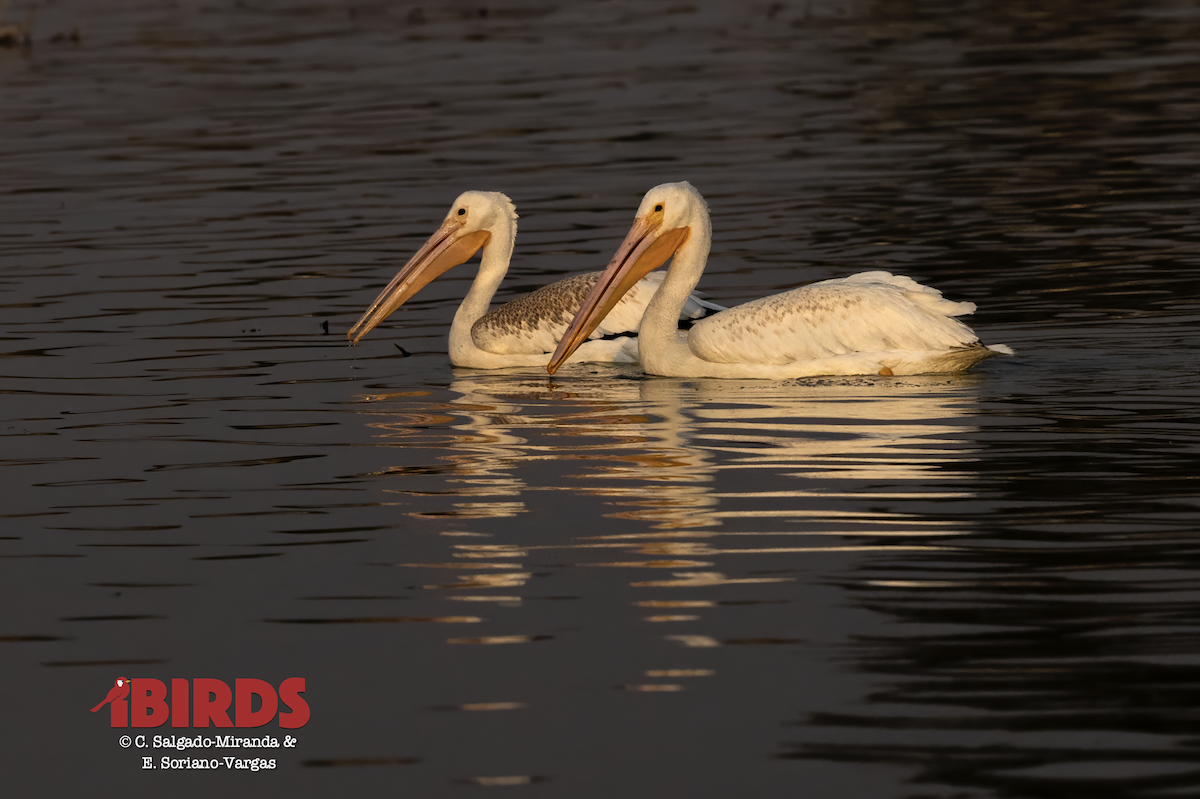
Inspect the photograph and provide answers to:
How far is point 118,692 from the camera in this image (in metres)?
5.55

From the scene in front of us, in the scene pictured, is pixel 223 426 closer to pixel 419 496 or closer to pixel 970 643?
pixel 419 496

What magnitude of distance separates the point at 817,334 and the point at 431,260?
127 inches

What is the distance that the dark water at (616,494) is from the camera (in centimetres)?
511

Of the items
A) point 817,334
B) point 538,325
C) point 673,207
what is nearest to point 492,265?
point 538,325

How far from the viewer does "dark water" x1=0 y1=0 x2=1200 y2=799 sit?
511 centimetres

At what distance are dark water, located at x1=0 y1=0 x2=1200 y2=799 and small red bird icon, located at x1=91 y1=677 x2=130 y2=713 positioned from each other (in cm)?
4

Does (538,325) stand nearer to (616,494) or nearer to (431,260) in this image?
(431,260)

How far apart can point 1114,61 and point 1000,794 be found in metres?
24.1

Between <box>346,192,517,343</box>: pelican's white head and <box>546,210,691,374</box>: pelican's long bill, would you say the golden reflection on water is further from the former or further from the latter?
<box>346,192,517,343</box>: pelican's white head

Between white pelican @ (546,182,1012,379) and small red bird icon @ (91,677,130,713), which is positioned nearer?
small red bird icon @ (91,677,130,713)

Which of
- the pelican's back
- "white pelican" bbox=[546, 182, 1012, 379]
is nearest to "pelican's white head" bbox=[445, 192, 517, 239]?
"white pelican" bbox=[546, 182, 1012, 379]

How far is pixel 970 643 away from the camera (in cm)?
564

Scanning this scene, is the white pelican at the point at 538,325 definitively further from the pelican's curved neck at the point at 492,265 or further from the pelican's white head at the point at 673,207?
the pelican's white head at the point at 673,207

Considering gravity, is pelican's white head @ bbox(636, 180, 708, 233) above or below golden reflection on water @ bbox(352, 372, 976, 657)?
above
